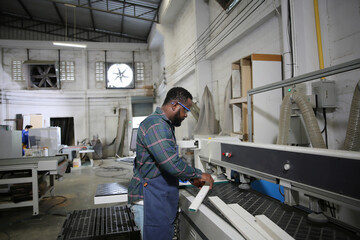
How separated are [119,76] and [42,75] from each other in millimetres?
2643

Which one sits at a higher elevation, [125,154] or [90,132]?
[90,132]

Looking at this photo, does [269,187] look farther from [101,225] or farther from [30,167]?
[30,167]

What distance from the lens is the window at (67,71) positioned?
8.60m

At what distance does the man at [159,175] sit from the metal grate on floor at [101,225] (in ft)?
1.22

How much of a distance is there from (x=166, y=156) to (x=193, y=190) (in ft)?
1.42

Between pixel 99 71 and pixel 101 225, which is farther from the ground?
pixel 99 71

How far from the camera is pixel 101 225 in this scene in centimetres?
177

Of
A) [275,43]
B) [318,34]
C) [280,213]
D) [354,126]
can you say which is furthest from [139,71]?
[280,213]

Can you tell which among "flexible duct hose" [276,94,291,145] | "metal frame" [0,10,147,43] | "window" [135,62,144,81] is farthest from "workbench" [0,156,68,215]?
"metal frame" [0,10,147,43]

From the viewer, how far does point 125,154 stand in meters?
8.81

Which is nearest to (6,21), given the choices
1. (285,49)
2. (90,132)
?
(90,132)

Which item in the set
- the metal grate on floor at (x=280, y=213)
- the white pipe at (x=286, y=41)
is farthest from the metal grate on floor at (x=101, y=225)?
the white pipe at (x=286, y=41)

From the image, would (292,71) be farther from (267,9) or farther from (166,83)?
(166,83)

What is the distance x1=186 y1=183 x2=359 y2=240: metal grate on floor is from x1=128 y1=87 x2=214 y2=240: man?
0.17 meters
